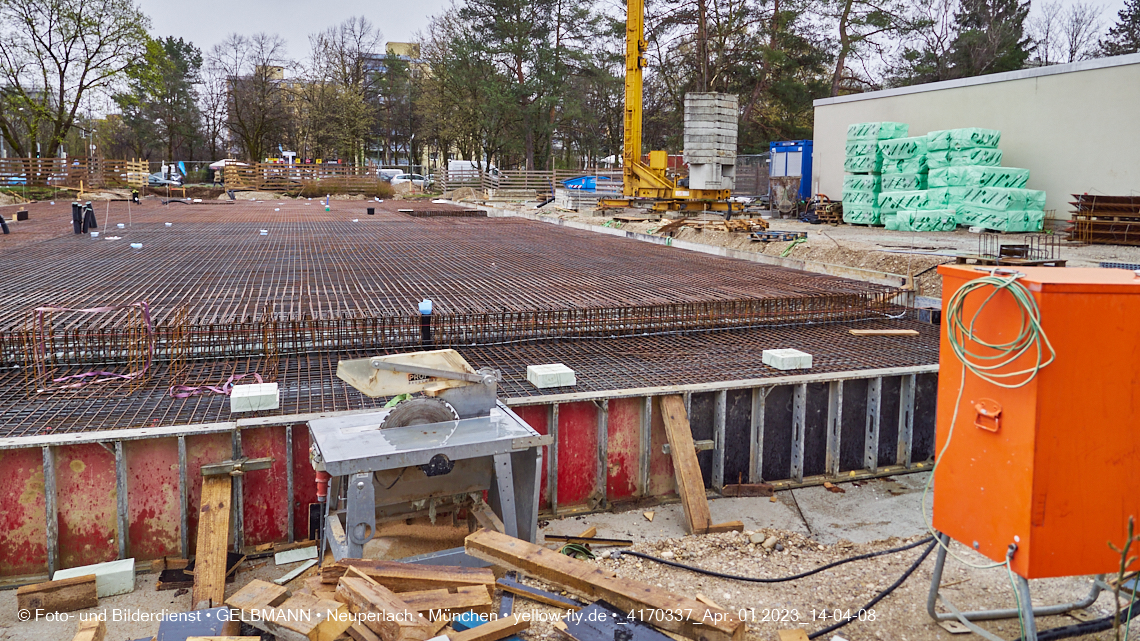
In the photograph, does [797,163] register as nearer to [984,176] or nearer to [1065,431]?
[984,176]

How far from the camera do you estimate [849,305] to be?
8.72 m

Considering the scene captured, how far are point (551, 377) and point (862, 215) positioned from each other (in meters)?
19.1

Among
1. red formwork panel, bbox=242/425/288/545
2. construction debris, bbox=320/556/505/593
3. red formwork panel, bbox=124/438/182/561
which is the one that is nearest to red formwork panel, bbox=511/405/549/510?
red formwork panel, bbox=242/425/288/545

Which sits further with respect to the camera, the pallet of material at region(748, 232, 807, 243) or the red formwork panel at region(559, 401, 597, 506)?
the pallet of material at region(748, 232, 807, 243)

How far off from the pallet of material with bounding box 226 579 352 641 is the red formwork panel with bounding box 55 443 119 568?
5.37 ft

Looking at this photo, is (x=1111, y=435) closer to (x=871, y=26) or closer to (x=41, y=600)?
(x=41, y=600)

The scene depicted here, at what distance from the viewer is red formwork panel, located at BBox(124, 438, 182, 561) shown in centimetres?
477

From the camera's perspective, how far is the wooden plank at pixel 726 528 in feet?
17.3

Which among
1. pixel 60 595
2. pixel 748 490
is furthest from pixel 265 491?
pixel 748 490

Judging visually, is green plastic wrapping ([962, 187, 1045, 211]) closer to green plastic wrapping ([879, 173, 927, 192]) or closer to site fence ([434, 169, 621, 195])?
green plastic wrapping ([879, 173, 927, 192])

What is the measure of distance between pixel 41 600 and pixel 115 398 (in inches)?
63.1

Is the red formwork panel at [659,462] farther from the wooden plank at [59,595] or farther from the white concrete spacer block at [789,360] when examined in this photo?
the wooden plank at [59,595]

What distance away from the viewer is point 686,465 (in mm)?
5594

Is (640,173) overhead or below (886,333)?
overhead
